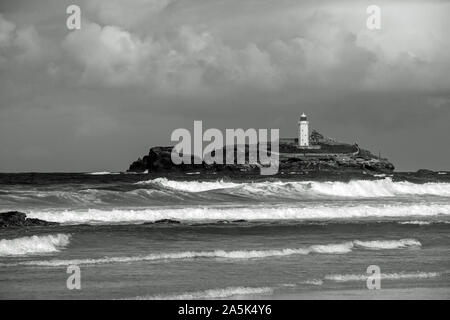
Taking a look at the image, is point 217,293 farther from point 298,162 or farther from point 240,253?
point 298,162

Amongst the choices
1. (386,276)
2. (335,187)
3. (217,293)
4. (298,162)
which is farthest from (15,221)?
(298,162)

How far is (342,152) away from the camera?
15150cm

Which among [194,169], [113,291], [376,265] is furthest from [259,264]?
[194,169]

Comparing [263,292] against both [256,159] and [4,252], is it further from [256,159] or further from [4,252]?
[256,159]

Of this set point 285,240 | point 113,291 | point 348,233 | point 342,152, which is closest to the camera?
point 113,291

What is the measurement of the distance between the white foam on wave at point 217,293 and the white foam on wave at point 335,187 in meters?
31.2

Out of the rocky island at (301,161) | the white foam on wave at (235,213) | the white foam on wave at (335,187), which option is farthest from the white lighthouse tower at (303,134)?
the white foam on wave at (235,213)

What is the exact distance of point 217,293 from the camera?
12.5 metres

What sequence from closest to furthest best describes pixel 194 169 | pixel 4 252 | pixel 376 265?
1. pixel 376 265
2. pixel 4 252
3. pixel 194 169

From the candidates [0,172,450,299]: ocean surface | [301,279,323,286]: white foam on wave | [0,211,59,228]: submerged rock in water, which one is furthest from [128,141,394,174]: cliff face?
[301,279,323,286]: white foam on wave

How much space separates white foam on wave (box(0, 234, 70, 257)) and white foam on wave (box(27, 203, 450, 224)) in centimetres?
746

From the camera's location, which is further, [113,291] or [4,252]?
[4,252]

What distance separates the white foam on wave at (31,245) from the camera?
56.8ft
